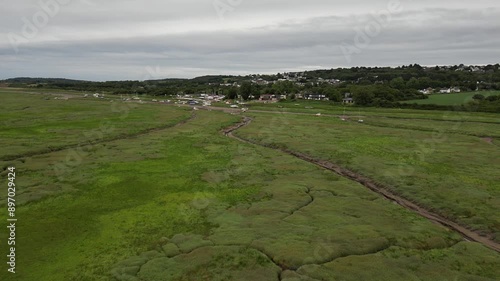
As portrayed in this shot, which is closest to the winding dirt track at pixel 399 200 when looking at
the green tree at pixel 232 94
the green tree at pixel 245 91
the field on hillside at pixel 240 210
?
the field on hillside at pixel 240 210

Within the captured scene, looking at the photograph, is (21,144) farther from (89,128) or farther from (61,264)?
(61,264)

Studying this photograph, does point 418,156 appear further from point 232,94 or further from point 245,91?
point 232,94

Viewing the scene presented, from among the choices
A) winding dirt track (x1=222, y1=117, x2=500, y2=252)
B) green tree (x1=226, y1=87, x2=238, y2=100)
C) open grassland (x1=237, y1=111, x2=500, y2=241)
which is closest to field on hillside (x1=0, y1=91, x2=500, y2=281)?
open grassland (x1=237, y1=111, x2=500, y2=241)

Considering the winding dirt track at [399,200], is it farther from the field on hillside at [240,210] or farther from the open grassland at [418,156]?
the field on hillside at [240,210]

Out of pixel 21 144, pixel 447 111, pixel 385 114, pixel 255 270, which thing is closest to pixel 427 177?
pixel 255 270

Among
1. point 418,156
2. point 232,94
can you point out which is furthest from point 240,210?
point 232,94

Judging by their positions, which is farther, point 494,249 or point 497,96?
point 497,96
